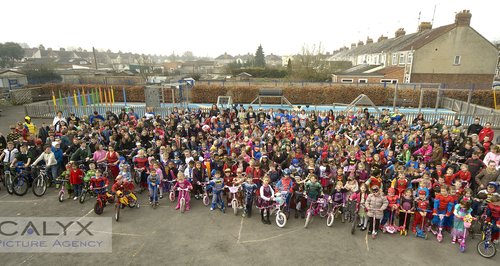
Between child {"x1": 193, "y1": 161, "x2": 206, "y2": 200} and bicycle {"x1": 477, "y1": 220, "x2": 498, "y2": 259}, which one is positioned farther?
child {"x1": 193, "y1": 161, "x2": 206, "y2": 200}

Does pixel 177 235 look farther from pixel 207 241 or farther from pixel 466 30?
pixel 466 30

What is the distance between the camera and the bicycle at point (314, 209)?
27.4ft

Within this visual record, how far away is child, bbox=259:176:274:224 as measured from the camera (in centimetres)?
841

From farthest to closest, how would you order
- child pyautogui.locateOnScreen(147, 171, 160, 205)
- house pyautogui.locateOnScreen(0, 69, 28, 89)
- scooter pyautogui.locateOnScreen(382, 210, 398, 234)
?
house pyautogui.locateOnScreen(0, 69, 28, 89), child pyautogui.locateOnScreen(147, 171, 160, 205), scooter pyautogui.locateOnScreen(382, 210, 398, 234)

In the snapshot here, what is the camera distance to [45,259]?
701 cm

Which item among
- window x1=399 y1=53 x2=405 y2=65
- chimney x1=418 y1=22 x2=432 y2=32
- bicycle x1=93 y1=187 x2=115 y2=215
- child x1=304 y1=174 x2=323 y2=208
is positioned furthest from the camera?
chimney x1=418 y1=22 x2=432 y2=32

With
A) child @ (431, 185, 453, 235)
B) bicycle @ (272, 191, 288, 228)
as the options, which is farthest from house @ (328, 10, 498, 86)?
bicycle @ (272, 191, 288, 228)

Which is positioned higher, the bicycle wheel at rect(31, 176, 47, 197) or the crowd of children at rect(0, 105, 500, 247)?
the crowd of children at rect(0, 105, 500, 247)

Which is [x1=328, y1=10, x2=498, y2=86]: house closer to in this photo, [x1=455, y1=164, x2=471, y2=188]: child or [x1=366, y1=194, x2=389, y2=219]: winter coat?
[x1=455, y1=164, x2=471, y2=188]: child

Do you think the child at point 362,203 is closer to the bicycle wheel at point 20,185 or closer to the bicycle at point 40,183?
the bicycle at point 40,183

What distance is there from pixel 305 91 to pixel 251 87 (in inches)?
223

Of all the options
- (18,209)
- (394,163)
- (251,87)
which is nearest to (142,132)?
(18,209)

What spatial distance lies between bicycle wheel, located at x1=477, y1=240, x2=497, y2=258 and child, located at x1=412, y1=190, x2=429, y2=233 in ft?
4.28

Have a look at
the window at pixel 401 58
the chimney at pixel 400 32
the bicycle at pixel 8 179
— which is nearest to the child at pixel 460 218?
the bicycle at pixel 8 179
